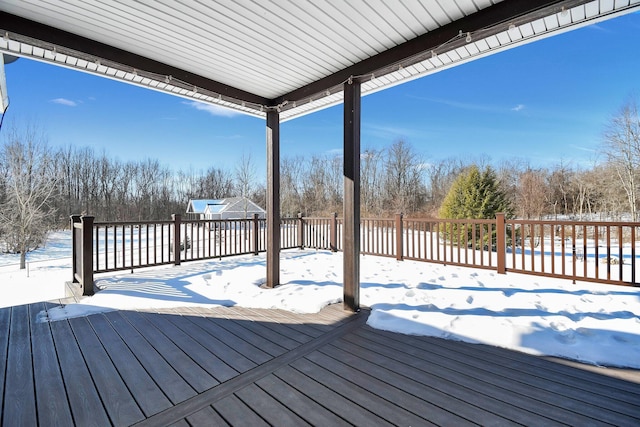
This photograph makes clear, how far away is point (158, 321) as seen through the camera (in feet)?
9.41

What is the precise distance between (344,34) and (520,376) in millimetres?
2935

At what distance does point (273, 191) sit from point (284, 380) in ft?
8.80

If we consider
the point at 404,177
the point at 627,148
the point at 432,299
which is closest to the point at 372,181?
the point at 404,177

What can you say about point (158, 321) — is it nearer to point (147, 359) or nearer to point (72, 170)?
point (147, 359)

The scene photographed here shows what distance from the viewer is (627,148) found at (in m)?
11.5

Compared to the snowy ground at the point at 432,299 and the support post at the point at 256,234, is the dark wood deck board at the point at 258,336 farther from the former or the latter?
the support post at the point at 256,234

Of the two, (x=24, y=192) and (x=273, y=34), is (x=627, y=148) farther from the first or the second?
(x=24, y=192)

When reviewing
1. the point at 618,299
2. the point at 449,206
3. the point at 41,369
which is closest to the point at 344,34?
the point at 41,369

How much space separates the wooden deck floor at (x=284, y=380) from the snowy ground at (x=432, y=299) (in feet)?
0.90

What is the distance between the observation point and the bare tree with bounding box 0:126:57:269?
11.8 m

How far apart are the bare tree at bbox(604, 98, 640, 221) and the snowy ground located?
1092 centimetres

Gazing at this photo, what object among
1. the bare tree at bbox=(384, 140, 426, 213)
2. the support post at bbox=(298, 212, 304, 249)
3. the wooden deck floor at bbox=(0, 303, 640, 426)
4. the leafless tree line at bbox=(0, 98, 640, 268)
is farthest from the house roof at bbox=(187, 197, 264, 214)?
the wooden deck floor at bbox=(0, 303, 640, 426)

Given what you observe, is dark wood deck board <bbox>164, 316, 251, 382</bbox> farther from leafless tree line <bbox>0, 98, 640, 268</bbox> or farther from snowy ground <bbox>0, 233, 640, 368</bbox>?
leafless tree line <bbox>0, 98, 640, 268</bbox>

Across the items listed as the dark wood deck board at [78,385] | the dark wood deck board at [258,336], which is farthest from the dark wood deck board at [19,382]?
the dark wood deck board at [258,336]
